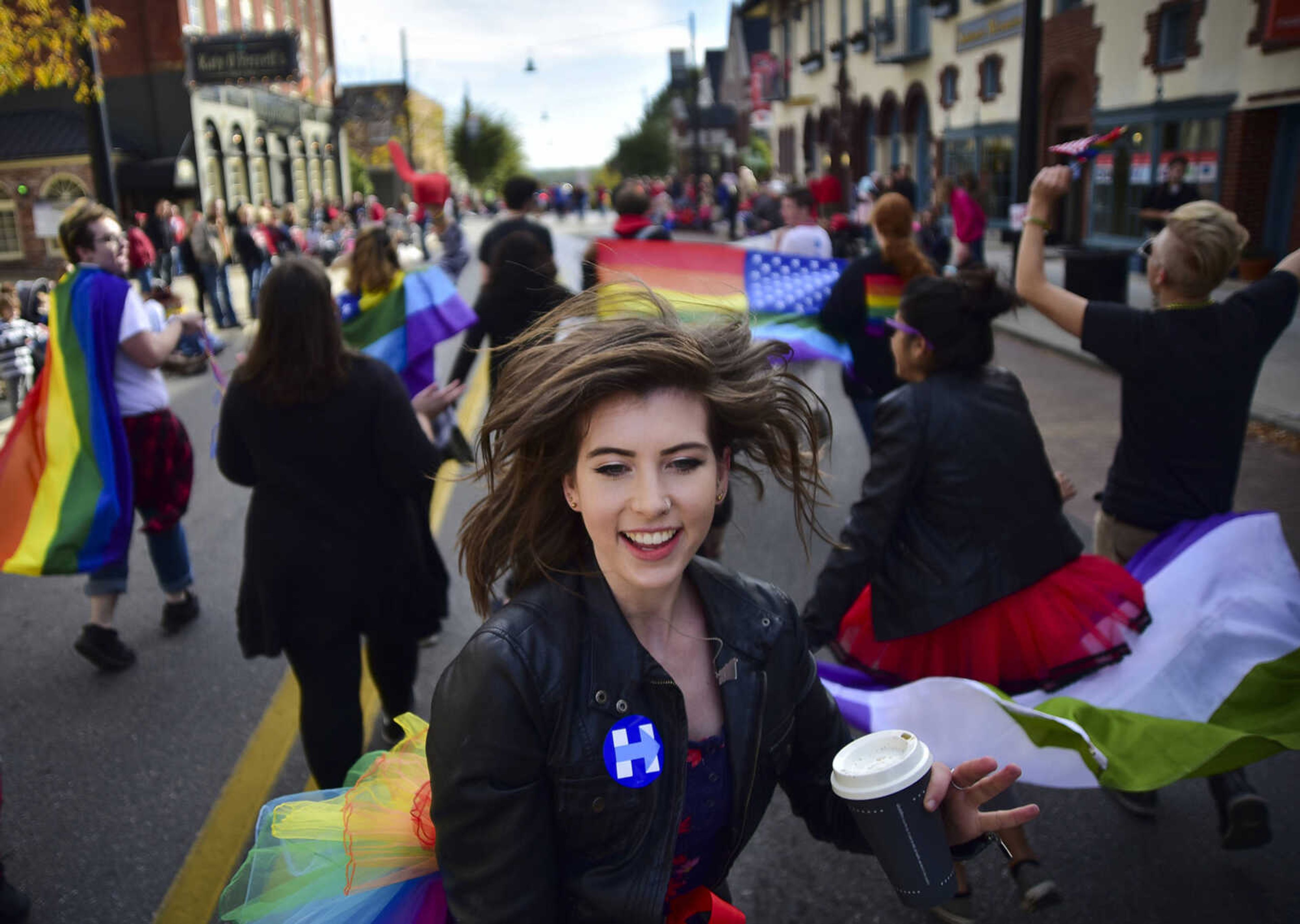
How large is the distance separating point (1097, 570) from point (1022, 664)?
1.21 feet

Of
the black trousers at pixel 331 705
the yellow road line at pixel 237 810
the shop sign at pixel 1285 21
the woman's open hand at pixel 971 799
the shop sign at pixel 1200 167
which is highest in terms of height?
the shop sign at pixel 1285 21

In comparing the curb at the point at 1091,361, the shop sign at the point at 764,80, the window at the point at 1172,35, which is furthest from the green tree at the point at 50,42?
the shop sign at the point at 764,80

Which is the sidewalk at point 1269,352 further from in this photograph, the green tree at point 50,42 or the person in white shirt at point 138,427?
the green tree at point 50,42

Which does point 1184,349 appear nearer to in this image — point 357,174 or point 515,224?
point 515,224

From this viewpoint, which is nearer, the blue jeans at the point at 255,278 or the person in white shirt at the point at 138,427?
the person in white shirt at the point at 138,427

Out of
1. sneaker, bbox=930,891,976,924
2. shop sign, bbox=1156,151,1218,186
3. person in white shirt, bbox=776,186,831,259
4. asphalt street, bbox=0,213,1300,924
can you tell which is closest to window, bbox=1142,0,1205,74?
shop sign, bbox=1156,151,1218,186

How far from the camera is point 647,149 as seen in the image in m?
72.8

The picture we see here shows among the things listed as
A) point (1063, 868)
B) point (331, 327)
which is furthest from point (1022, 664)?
point (331, 327)

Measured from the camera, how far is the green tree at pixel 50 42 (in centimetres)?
913

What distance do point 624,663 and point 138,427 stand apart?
4.03 m

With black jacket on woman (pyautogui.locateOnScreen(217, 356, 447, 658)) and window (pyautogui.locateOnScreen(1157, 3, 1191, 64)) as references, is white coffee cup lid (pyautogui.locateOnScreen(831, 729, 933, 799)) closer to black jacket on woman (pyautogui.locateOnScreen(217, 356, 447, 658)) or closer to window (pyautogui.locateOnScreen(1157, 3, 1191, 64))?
black jacket on woman (pyautogui.locateOnScreen(217, 356, 447, 658))

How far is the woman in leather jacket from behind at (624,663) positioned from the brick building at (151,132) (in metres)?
25.4

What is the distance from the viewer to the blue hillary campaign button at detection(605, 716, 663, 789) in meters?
1.60

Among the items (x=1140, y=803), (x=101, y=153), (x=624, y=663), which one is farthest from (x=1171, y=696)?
(x=101, y=153)
